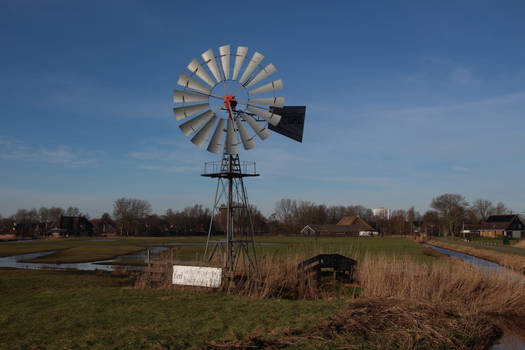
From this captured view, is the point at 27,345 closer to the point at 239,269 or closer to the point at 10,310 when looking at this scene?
the point at 10,310

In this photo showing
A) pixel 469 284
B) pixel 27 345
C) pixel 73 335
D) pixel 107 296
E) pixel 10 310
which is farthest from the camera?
pixel 469 284

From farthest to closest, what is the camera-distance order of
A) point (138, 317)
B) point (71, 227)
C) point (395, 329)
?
point (71, 227) < point (138, 317) < point (395, 329)

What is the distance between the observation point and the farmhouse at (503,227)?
3814 inches

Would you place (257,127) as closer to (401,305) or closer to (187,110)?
(187,110)

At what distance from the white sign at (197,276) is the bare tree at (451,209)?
330 feet

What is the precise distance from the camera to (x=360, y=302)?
1158 cm

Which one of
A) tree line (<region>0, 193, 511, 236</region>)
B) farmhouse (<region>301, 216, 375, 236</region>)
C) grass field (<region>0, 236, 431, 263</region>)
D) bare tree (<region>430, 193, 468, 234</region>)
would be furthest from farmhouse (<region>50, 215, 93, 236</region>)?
bare tree (<region>430, 193, 468, 234</region>)

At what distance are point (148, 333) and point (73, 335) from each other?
1.60 metres

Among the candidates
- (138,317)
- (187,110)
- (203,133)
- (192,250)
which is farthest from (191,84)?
(192,250)

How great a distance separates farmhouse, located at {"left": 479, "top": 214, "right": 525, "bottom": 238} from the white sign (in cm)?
9865

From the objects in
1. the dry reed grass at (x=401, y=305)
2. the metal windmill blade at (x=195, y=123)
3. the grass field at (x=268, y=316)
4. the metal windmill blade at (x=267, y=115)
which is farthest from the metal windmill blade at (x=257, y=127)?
the grass field at (x=268, y=316)

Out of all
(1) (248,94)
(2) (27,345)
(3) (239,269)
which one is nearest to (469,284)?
(3) (239,269)

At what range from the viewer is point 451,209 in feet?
341

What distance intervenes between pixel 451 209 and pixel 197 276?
10236 cm
